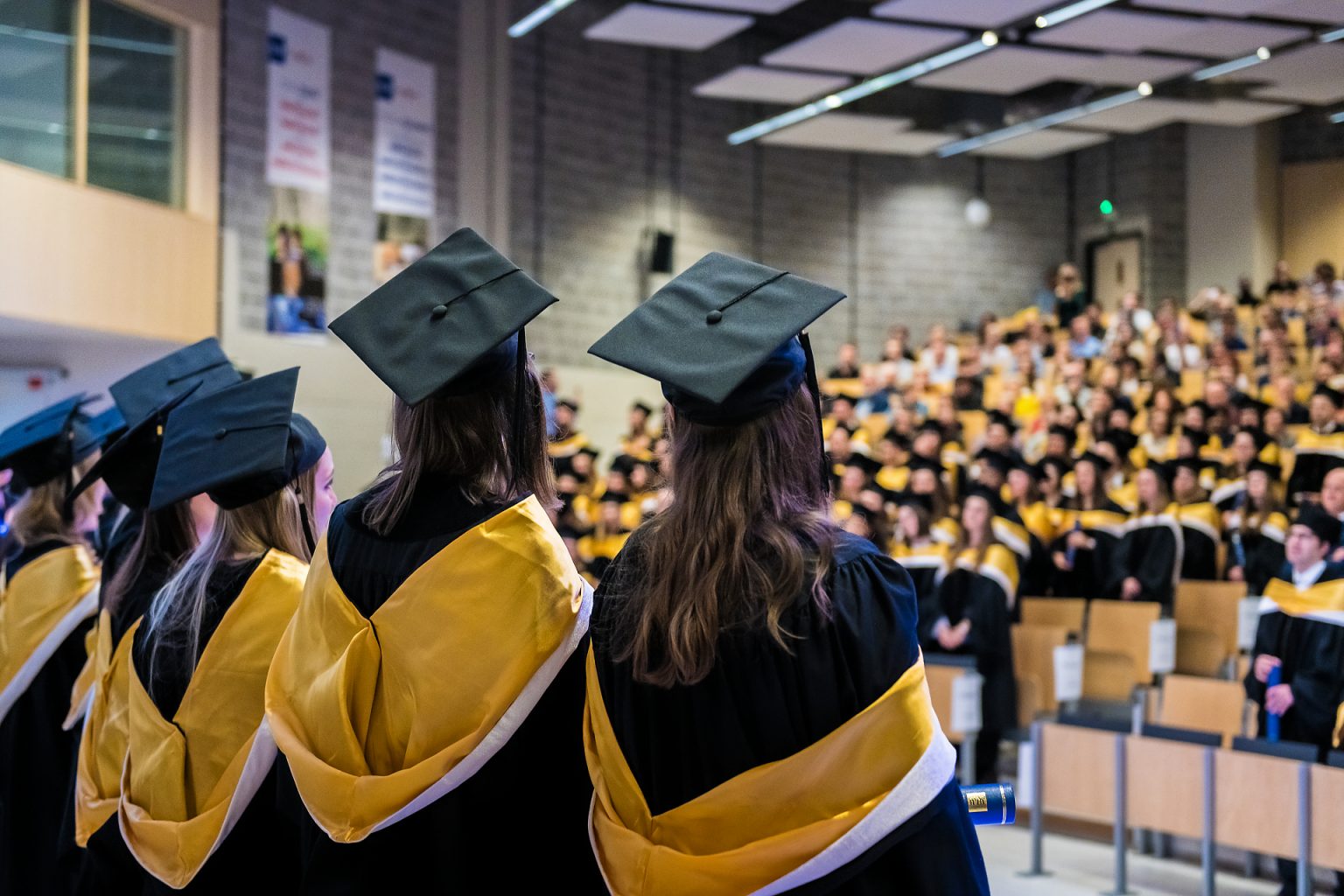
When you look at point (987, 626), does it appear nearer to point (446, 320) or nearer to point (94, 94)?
point (446, 320)

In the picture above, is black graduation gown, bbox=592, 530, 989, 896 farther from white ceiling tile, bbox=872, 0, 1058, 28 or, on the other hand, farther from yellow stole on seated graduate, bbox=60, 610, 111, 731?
white ceiling tile, bbox=872, 0, 1058, 28

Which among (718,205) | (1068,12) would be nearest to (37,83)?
(1068,12)

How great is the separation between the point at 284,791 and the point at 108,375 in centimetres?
1167

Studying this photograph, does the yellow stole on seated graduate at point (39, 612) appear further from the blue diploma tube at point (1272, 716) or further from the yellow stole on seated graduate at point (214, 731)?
the blue diploma tube at point (1272, 716)

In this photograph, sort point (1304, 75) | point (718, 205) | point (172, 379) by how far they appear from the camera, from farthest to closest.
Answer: point (718, 205) → point (1304, 75) → point (172, 379)

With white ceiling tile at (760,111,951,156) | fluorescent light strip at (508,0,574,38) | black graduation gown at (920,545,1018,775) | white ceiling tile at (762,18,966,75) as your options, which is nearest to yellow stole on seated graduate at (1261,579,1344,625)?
black graduation gown at (920,545,1018,775)

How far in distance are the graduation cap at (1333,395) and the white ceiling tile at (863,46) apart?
5.13 metres

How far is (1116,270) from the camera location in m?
21.9

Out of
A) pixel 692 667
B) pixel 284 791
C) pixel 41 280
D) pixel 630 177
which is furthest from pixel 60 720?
pixel 630 177

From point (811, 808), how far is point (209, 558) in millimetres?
1439

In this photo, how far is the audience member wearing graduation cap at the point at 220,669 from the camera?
8.89 ft

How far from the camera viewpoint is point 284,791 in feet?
8.57

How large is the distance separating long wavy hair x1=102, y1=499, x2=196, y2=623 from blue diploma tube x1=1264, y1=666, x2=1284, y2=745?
556cm

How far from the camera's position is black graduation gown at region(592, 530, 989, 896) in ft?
6.54
